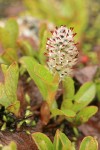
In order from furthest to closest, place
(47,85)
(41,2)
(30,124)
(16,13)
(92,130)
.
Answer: (16,13) < (41,2) < (92,130) < (30,124) < (47,85)

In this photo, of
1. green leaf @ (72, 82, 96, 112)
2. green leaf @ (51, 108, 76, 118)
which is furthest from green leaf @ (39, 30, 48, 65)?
green leaf @ (51, 108, 76, 118)

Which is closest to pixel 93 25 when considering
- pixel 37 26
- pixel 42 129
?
pixel 37 26

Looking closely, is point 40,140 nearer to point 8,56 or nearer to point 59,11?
point 8,56

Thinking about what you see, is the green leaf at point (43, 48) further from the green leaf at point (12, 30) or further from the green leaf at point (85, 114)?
the green leaf at point (85, 114)

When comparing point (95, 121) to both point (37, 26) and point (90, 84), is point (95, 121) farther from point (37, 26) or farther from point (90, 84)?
point (37, 26)

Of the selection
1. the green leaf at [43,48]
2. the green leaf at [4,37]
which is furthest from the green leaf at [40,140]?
the green leaf at [4,37]

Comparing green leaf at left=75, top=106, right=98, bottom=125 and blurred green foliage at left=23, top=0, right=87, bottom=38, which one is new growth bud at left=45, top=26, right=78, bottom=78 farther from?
blurred green foliage at left=23, top=0, right=87, bottom=38
